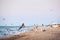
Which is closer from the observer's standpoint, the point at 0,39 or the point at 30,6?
the point at 0,39

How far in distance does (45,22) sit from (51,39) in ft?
1.31

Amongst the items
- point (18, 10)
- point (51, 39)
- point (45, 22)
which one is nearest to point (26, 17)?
point (18, 10)

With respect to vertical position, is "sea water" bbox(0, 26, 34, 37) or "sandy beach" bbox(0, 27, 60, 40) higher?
"sea water" bbox(0, 26, 34, 37)

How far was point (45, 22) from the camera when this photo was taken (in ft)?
10.1

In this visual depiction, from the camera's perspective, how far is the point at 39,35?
2945 mm

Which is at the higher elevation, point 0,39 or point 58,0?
point 58,0

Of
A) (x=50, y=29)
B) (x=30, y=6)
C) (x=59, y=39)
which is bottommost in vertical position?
(x=59, y=39)

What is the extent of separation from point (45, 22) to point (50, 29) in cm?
19

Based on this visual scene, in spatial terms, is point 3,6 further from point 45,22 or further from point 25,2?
point 45,22

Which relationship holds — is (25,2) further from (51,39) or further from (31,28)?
(51,39)

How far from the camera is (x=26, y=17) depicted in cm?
311

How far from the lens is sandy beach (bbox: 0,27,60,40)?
9.63ft

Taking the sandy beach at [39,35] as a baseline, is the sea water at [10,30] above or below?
above

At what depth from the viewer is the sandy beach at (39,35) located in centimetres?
294
